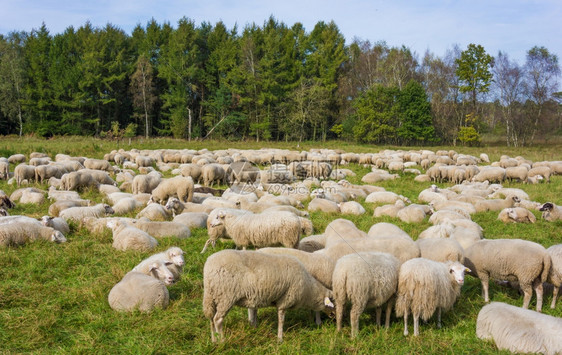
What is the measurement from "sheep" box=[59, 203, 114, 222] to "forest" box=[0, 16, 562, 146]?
3807cm

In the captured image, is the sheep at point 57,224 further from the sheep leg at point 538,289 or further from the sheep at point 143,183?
the sheep leg at point 538,289

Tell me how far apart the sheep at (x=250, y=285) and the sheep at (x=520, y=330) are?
197 centimetres

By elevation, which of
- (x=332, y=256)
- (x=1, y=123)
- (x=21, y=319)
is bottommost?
(x=21, y=319)

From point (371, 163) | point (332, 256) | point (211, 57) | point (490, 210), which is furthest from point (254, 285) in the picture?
point (211, 57)

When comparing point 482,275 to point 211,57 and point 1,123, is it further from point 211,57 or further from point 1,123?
point 1,123

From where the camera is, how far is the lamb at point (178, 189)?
1315 centimetres

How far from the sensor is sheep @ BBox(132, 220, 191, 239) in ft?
29.2

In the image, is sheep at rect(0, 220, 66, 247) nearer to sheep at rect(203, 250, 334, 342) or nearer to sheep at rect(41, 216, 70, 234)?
sheep at rect(41, 216, 70, 234)

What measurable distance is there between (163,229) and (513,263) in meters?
6.94

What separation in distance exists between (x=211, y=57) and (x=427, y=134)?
29.6 meters

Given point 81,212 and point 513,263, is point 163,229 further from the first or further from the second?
point 513,263

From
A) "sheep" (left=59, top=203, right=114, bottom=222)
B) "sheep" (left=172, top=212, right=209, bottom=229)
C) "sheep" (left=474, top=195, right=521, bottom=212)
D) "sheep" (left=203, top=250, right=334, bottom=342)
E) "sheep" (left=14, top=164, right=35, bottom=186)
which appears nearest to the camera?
"sheep" (left=203, top=250, right=334, bottom=342)

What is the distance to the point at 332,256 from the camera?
20.9ft

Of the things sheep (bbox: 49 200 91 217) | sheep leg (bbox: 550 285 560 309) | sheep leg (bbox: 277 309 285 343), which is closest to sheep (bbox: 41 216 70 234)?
sheep (bbox: 49 200 91 217)
